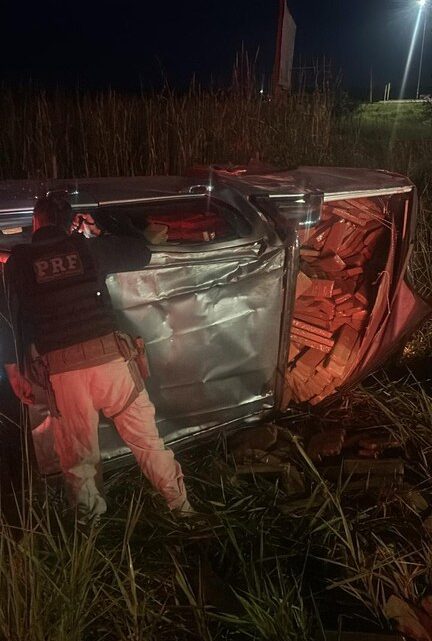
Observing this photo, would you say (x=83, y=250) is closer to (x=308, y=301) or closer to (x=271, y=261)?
(x=271, y=261)

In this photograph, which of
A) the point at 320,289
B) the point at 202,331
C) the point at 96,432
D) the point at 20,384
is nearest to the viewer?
the point at 20,384

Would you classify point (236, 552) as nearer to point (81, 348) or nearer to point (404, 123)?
point (81, 348)

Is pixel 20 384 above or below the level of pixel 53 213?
below

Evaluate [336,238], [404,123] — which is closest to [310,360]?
[336,238]

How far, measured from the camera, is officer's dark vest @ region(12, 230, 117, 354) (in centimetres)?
283

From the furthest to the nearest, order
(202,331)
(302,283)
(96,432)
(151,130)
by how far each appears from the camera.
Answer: (151,130) → (302,283) → (202,331) → (96,432)

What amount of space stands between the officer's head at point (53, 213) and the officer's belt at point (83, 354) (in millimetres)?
567

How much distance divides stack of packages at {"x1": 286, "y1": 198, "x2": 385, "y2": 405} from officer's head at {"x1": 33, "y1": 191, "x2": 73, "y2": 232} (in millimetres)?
1745

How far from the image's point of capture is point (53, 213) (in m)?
3.07

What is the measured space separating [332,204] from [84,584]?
338 cm

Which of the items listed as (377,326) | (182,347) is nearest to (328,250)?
(377,326)

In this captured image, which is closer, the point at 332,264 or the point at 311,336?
the point at 311,336

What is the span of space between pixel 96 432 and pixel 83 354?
460 mm

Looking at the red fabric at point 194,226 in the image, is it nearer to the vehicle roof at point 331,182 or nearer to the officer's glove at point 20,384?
the vehicle roof at point 331,182
